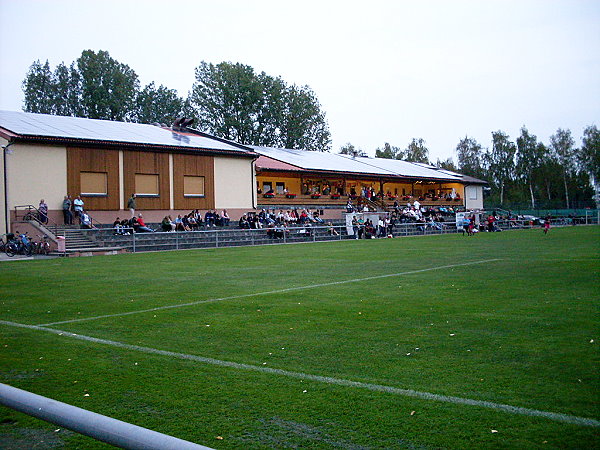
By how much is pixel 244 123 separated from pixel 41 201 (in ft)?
147

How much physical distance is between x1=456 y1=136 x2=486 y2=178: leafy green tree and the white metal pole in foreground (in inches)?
3820

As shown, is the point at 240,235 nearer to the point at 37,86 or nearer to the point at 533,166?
the point at 37,86

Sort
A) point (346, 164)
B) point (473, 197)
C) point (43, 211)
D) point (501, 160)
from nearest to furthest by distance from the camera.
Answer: point (43, 211)
point (346, 164)
point (473, 197)
point (501, 160)

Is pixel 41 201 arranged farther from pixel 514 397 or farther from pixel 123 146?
pixel 514 397

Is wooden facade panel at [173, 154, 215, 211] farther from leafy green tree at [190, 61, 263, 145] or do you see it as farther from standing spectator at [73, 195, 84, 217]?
leafy green tree at [190, 61, 263, 145]

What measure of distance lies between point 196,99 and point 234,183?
3677cm

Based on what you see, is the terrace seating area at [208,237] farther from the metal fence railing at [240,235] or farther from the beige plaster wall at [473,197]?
the beige plaster wall at [473,197]

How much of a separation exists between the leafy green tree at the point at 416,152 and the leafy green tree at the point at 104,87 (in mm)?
46047

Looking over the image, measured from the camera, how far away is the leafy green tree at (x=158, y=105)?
7369 centimetres

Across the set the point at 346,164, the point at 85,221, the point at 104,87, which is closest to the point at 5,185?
the point at 85,221

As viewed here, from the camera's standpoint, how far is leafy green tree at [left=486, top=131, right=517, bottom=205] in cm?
9200

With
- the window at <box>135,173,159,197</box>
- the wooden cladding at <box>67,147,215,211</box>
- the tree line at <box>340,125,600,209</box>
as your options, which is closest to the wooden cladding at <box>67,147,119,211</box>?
the wooden cladding at <box>67,147,215,211</box>

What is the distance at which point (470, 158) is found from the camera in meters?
96.5

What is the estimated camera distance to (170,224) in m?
33.1
